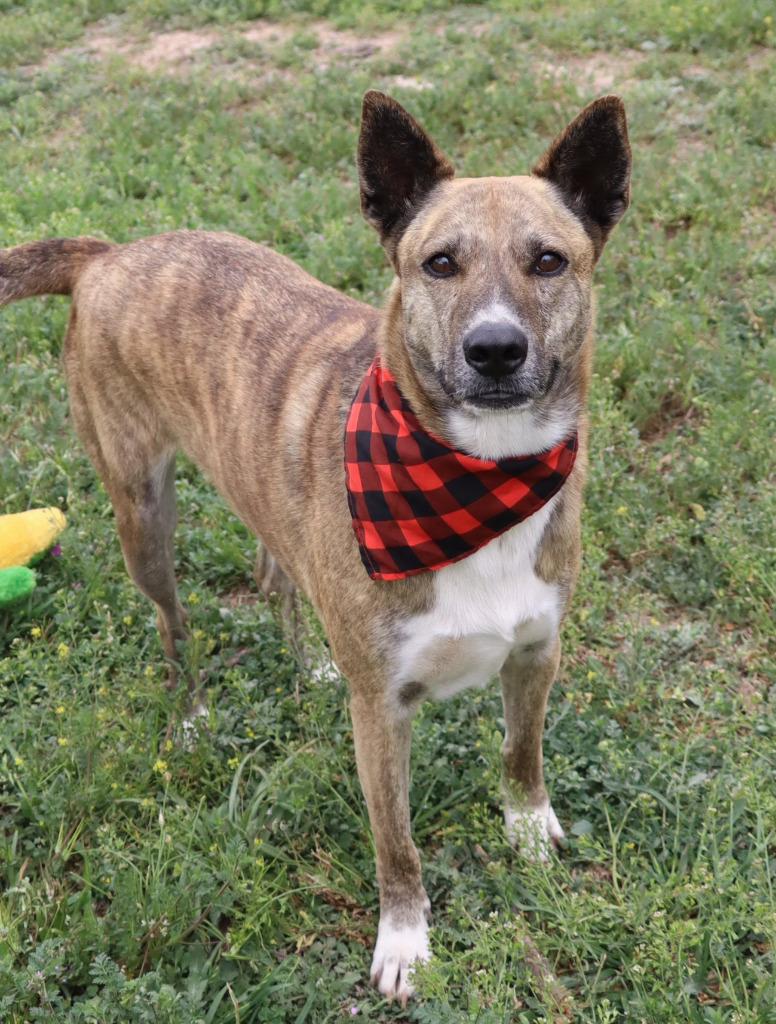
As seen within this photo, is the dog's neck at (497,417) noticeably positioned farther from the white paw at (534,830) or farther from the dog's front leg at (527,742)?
the white paw at (534,830)

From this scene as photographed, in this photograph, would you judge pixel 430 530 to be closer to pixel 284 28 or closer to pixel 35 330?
pixel 35 330

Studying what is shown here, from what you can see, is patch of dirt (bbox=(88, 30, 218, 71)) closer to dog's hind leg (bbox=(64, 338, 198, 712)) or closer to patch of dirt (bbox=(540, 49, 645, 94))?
patch of dirt (bbox=(540, 49, 645, 94))

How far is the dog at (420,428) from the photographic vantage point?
260 cm

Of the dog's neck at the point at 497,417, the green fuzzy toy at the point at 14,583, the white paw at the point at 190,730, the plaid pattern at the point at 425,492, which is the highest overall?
the dog's neck at the point at 497,417

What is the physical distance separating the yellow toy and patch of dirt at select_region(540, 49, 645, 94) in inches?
195

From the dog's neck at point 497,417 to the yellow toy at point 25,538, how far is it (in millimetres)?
2072

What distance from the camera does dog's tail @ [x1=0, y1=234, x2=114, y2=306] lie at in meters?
3.54

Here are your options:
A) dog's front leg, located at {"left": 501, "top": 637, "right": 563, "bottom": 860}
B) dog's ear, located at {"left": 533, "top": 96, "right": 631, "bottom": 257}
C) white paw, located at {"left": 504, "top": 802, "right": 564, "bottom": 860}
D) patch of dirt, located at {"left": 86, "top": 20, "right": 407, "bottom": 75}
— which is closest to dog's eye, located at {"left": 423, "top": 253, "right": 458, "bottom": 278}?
dog's ear, located at {"left": 533, "top": 96, "right": 631, "bottom": 257}

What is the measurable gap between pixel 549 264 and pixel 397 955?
207 centimetres

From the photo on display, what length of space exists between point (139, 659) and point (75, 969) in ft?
4.47

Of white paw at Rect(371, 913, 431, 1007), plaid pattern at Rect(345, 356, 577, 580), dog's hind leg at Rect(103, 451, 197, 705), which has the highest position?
plaid pattern at Rect(345, 356, 577, 580)

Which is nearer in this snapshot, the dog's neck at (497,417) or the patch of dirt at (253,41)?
the dog's neck at (497,417)

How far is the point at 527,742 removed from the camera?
3146mm

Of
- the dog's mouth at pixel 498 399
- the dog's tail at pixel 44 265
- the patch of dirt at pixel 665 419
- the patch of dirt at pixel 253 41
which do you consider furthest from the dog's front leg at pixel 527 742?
the patch of dirt at pixel 253 41
